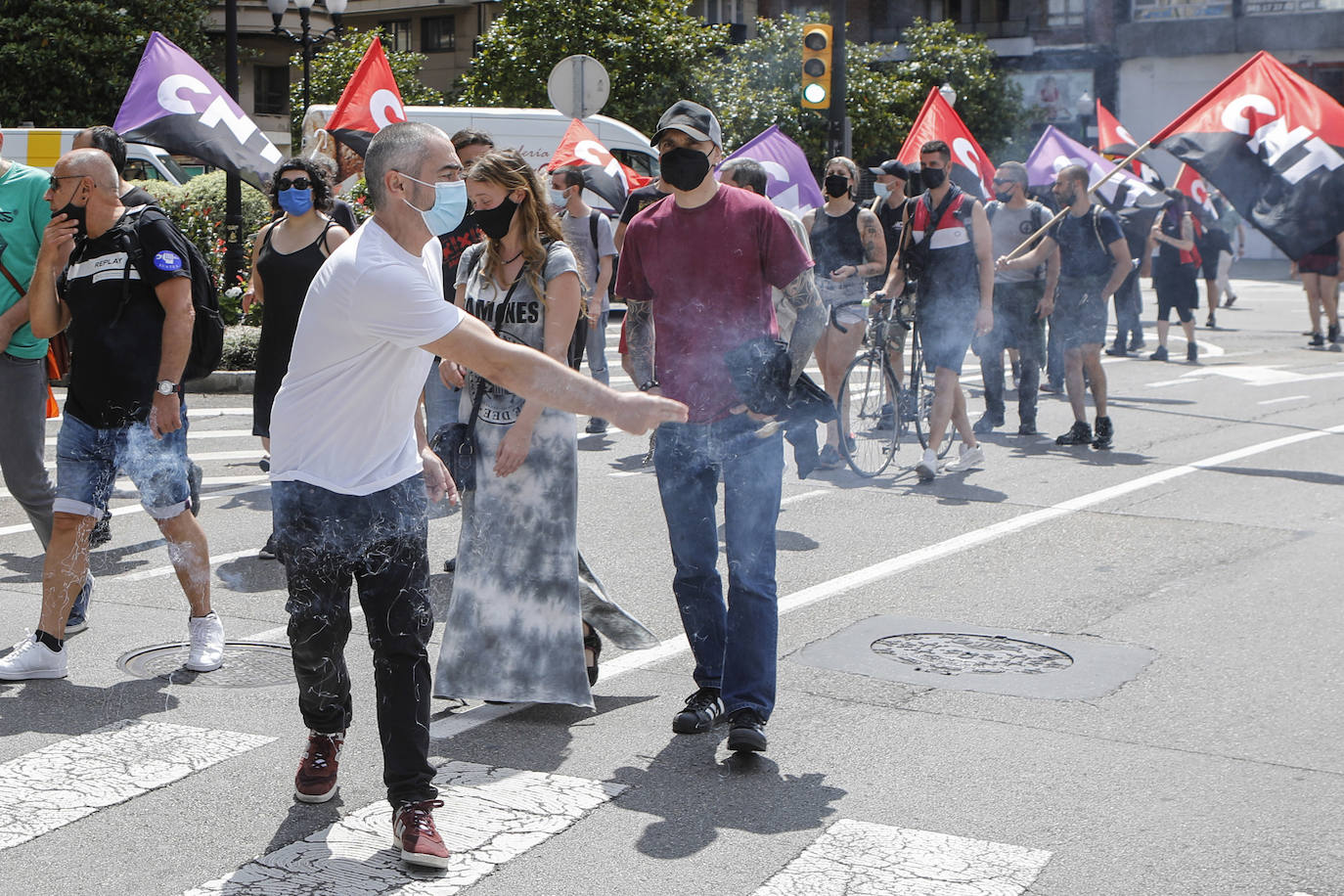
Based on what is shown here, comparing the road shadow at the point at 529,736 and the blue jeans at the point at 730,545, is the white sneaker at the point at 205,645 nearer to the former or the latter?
the road shadow at the point at 529,736

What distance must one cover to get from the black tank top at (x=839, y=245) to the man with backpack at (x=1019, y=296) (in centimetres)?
156

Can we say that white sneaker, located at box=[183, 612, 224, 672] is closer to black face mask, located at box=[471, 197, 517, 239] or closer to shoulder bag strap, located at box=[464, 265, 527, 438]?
shoulder bag strap, located at box=[464, 265, 527, 438]

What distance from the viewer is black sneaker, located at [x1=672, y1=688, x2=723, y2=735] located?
4.98 m

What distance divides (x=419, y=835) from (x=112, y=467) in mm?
2404

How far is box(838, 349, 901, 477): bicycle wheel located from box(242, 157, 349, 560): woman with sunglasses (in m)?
4.17

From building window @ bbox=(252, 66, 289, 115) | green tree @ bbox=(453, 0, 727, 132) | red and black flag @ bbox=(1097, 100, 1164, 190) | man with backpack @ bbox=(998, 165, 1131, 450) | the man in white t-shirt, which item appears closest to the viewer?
the man in white t-shirt

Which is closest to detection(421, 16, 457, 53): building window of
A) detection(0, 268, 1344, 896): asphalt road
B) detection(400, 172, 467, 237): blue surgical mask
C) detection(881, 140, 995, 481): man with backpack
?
Answer: detection(881, 140, 995, 481): man with backpack

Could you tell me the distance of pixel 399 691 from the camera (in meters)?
4.02

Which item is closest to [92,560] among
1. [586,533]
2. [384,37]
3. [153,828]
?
[586,533]

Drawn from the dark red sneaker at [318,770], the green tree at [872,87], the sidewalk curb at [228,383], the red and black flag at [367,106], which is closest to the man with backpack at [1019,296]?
the red and black flag at [367,106]

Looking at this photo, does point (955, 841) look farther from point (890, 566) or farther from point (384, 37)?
point (384, 37)

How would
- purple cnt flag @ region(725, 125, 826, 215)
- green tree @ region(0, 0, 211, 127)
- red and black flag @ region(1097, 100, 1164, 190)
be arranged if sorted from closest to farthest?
purple cnt flag @ region(725, 125, 826, 215), red and black flag @ region(1097, 100, 1164, 190), green tree @ region(0, 0, 211, 127)

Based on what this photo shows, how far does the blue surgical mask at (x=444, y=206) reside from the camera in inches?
157

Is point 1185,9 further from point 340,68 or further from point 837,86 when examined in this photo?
point 837,86
